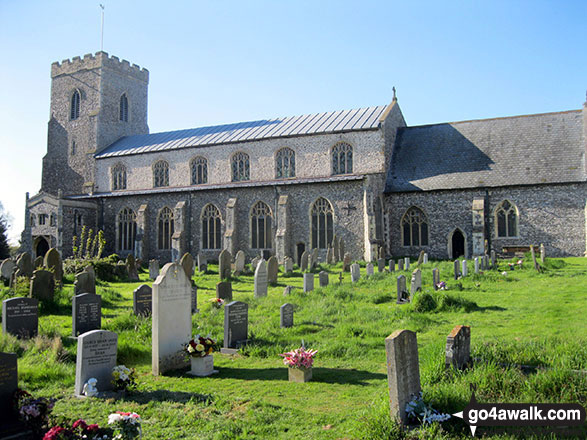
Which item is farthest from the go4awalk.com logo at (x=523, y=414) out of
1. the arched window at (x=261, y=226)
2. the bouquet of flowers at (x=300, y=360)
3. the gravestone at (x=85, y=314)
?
the arched window at (x=261, y=226)

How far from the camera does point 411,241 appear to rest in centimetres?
2698

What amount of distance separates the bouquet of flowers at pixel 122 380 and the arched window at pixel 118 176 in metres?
30.7

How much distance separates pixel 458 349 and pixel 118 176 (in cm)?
3315

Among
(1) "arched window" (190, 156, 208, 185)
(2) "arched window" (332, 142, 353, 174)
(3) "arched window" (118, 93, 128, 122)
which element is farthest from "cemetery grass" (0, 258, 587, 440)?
(3) "arched window" (118, 93, 128, 122)

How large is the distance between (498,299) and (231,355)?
7.45m

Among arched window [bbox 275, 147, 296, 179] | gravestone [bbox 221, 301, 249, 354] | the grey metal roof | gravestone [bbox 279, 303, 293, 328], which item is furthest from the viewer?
arched window [bbox 275, 147, 296, 179]

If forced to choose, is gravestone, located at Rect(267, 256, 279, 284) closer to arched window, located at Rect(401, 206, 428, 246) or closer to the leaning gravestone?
arched window, located at Rect(401, 206, 428, 246)

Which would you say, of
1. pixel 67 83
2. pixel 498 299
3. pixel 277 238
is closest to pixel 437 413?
pixel 498 299

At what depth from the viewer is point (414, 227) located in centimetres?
Answer: 2697

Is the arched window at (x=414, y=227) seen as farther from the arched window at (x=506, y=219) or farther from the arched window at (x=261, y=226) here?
the arched window at (x=261, y=226)

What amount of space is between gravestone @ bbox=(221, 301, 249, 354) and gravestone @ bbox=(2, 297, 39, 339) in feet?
A: 12.7

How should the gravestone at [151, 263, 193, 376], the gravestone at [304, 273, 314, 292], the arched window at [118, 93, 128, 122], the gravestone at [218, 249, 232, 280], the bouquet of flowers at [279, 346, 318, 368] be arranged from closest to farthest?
1. the bouquet of flowers at [279, 346, 318, 368]
2. the gravestone at [151, 263, 193, 376]
3. the gravestone at [304, 273, 314, 292]
4. the gravestone at [218, 249, 232, 280]
5. the arched window at [118, 93, 128, 122]

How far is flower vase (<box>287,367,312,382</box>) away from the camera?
6977mm

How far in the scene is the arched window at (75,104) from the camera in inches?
1533
